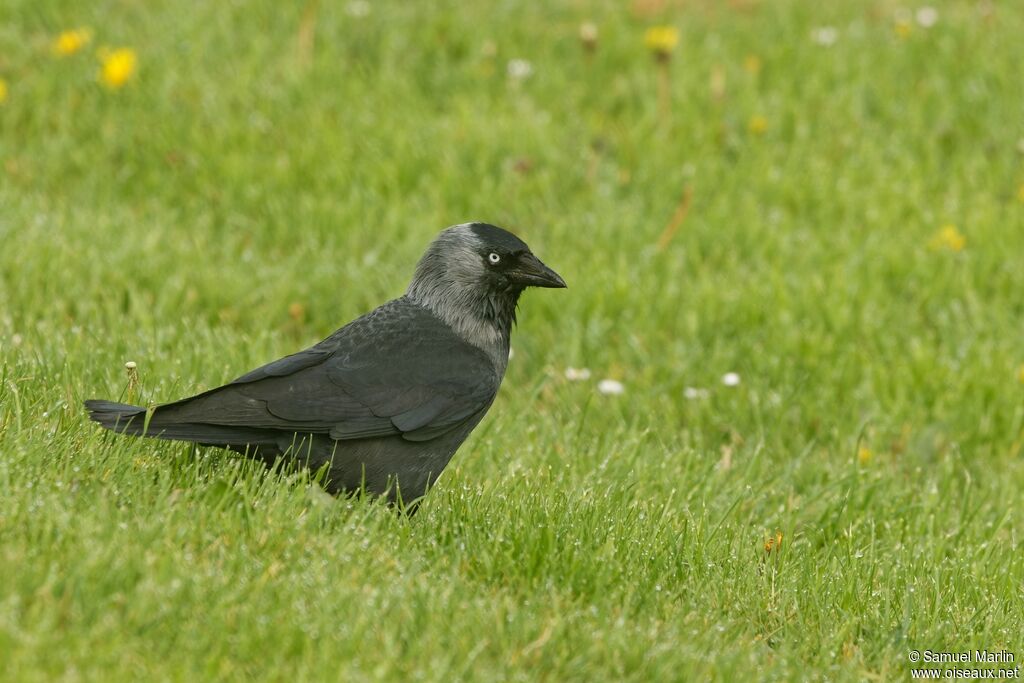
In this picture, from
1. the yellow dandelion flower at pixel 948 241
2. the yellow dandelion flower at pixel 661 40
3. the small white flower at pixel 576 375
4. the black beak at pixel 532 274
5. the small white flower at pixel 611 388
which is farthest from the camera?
the yellow dandelion flower at pixel 661 40

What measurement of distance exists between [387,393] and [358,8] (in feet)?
16.4

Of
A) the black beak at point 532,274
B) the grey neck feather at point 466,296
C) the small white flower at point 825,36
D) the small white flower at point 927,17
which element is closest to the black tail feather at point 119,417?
the grey neck feather at point 466,296

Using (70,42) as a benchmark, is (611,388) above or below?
below

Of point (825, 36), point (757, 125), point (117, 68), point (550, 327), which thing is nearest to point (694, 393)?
point (550, 327)

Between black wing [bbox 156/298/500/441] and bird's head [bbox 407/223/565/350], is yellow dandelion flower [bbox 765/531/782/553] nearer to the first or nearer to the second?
black wing [bbox 156/298/500/441]

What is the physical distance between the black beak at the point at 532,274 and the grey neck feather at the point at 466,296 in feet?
0.27

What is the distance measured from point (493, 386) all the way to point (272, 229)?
2.91 meters

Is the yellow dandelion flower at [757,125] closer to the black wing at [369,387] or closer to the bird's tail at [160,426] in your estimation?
the black wing at [369,387]

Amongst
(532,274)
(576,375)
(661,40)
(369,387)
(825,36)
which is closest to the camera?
(369,387)

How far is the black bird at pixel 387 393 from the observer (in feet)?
13.4

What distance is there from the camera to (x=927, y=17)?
8.91 m

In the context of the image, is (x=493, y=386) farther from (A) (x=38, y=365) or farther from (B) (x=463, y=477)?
(A) (x=38, y=365)

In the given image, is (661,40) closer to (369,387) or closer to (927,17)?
(927,17)

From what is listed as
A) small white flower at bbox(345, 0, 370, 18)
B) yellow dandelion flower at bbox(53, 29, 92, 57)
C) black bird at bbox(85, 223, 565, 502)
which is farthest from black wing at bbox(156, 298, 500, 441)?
small white flower at bbox(345, 0, 370, 18)
